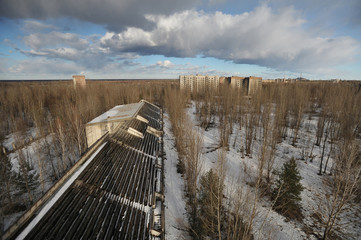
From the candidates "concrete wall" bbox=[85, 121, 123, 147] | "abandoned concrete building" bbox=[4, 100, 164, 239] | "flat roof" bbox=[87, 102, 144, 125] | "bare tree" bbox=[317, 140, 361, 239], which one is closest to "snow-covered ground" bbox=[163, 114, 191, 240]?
"abandoned concrete building" bbox=[4, 100, 164, 239]

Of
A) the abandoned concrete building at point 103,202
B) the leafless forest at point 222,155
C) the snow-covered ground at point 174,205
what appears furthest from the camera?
the snow-covered ground at point 174,205

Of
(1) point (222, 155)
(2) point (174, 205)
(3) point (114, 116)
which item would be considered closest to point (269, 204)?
(2) point (174, 205)

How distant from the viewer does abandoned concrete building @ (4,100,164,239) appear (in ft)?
16.3

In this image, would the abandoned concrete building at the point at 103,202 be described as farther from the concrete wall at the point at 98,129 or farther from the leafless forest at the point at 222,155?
the leafless forest at the point at 222,155

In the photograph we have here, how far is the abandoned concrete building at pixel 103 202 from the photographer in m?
4.96

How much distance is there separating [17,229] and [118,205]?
3.03 metres

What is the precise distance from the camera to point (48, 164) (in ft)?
48.8

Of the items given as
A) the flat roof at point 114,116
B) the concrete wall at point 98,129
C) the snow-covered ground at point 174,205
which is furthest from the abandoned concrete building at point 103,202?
the flat roof at point 114,116

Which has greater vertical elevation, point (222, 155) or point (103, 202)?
point (222, 155)

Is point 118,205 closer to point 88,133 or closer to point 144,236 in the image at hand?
point 144,236

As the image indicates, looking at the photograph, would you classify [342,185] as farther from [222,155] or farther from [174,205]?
[174,205]

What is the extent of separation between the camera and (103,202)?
6461 mm

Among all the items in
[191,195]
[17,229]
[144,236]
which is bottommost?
[191,195]

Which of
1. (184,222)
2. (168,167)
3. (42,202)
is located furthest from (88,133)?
(184,222)
